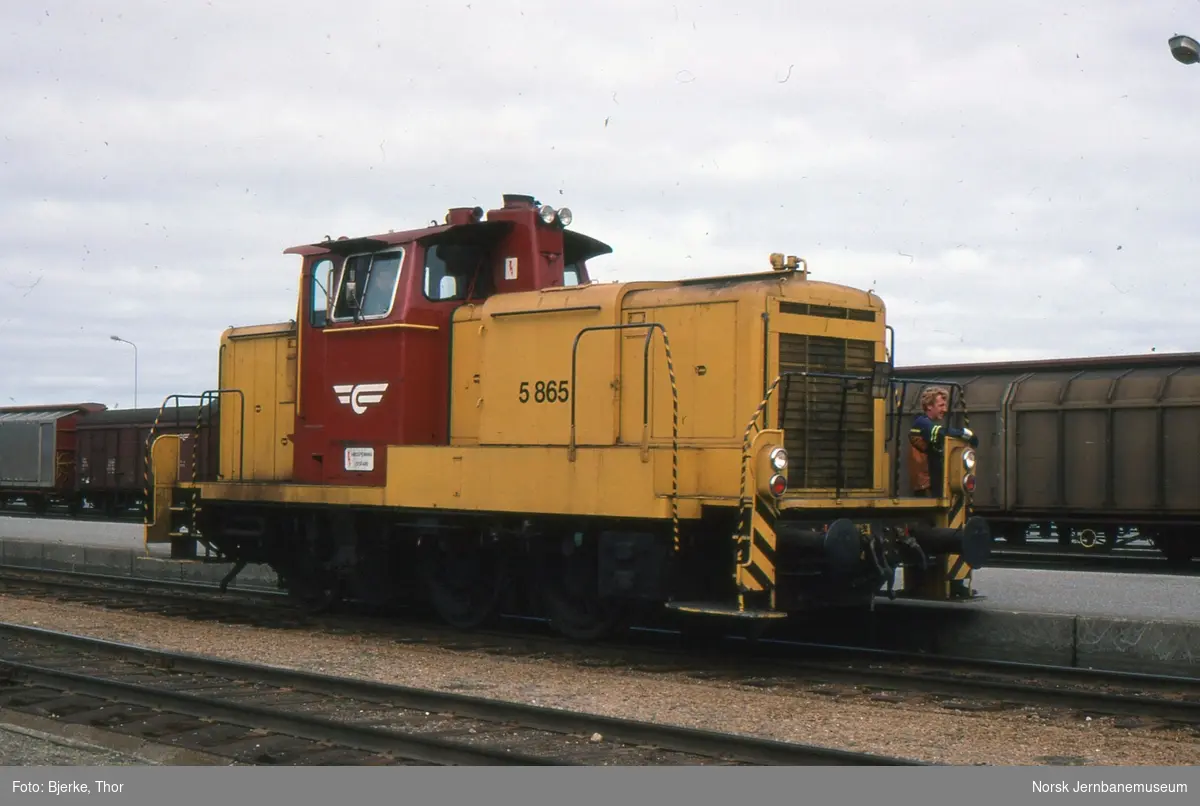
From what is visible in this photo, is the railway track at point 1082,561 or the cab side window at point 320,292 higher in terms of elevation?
the cab side window at point 320,292

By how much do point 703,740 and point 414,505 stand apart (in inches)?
210

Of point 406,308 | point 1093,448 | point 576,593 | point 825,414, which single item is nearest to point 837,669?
point 825,414

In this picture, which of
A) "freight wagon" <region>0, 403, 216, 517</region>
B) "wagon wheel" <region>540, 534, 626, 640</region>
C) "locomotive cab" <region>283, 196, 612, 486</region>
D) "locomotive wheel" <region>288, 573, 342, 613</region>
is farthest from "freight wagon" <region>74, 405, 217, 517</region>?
"wagon wheel" <region>540, 534, 626, 640</region>

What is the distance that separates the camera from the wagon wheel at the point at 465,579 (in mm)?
11625

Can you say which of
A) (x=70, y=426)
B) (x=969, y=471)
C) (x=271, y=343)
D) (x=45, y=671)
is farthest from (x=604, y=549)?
(x=70, y=426)

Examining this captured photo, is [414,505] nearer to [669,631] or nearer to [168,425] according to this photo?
[669,631]

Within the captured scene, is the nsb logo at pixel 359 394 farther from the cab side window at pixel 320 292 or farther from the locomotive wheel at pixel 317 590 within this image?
the locomotive wheel at pixel 317 590

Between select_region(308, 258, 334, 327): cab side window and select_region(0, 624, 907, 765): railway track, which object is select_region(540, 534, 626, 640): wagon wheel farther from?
select_region(308, 258, 334, 327): cab side window

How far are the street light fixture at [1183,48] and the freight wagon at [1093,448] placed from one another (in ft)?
24.7

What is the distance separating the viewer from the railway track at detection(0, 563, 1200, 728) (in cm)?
827

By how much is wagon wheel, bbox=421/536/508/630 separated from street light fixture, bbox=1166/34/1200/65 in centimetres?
735

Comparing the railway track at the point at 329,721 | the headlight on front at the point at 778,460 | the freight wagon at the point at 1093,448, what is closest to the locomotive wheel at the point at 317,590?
the railway track at the point at 329,721

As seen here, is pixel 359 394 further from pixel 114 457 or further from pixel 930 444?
pixel 114 457

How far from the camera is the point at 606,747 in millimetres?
6777
